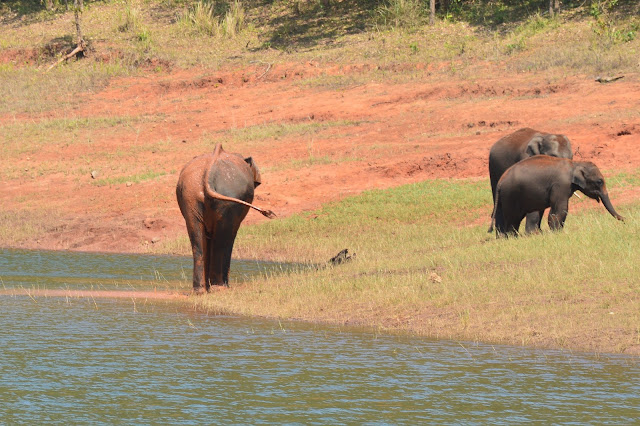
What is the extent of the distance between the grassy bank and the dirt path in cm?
526

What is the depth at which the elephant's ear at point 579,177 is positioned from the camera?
45.1ft

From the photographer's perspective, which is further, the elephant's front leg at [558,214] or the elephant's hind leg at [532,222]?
the elephant's hind leg at [532,222]

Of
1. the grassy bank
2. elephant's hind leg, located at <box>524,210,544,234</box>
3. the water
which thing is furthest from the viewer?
elephant's hind leg, located at <box>524,210,544,234</box>

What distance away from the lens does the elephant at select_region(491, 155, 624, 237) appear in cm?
1374

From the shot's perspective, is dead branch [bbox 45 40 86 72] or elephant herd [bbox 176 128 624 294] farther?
dead branch [bbox 45 40 86 72]

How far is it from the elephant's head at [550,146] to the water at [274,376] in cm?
682

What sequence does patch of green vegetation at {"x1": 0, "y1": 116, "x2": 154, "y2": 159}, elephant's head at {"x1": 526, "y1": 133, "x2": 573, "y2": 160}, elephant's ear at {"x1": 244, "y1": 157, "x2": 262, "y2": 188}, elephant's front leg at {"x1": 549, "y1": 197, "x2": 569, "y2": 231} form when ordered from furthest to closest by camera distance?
patch of green vegetation at {"x1": 0, "y1": 116, "x2": 154, "y2": 159} → elephant's head at {"x1": 526, "y1": 133, "x2": 573, "y2": 160} → elephant's front leg at {"x1": 549, "y1": 197, "x2": 569, "y2": 231} → elephant's ear at {"x1": 244, "y1": 157, "x2": 262, "y2": 188}

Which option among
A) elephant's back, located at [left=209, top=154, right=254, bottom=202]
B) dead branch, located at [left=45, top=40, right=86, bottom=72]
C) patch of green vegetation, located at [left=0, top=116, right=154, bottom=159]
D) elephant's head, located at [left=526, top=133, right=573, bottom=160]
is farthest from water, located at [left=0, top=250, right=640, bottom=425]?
dead branch, located at [left=45, top=40, right=86, bottom=72]

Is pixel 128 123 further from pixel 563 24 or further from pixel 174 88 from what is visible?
pixel 563 24

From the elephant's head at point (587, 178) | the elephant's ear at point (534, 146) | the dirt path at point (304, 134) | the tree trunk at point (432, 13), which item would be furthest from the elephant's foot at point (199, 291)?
the tree trunk at point (432, 13)

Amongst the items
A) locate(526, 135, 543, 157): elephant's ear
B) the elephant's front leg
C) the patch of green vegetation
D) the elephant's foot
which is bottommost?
the patch of green vegetation

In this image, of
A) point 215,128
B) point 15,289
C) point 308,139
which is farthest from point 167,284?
point 215,128

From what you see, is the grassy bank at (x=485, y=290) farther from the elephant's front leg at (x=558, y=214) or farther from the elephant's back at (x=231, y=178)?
the elephant's back at (x=231, y=178)

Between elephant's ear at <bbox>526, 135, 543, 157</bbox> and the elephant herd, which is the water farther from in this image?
elephant's ear at <bbox>526, 135, 543, 157</bbox>
